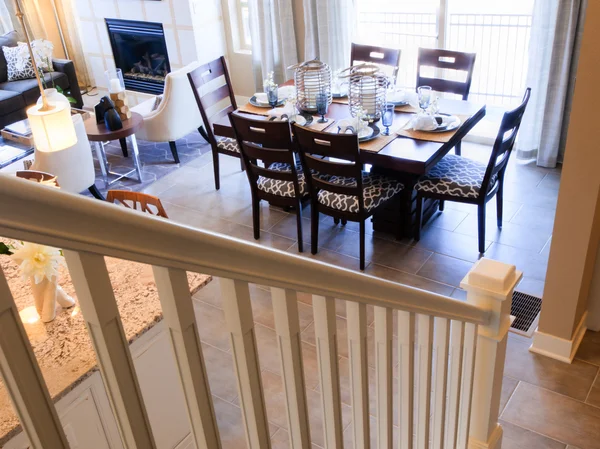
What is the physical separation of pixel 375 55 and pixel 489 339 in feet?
12.0

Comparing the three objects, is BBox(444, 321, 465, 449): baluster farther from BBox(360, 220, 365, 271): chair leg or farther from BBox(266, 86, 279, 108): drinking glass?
BBox(266, 86, 279, 108): drinking glass

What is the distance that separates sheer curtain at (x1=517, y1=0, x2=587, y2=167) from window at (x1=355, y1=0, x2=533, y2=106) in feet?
2.60

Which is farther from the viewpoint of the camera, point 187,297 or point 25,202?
point 187,297

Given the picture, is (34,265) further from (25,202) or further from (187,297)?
(25,202)

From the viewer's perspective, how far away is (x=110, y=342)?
60cm

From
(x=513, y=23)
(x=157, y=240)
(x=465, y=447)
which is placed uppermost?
(x=157, y=240)

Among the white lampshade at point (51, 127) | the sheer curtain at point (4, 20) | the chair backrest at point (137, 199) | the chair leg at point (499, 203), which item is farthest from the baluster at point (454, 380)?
the sheer curtain at point (4, 20)

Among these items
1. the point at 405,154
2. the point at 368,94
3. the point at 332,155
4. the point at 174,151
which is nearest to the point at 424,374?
the point at 332,155

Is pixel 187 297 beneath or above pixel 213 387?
above

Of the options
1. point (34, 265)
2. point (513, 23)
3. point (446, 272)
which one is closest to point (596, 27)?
point (446, 272)

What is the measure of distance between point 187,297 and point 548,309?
273 cm

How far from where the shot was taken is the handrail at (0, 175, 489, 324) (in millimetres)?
494

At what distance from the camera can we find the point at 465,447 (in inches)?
77.4

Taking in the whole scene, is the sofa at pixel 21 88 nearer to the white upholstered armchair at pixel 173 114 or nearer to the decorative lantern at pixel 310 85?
the white upholstered armchair at pixel 173 114
